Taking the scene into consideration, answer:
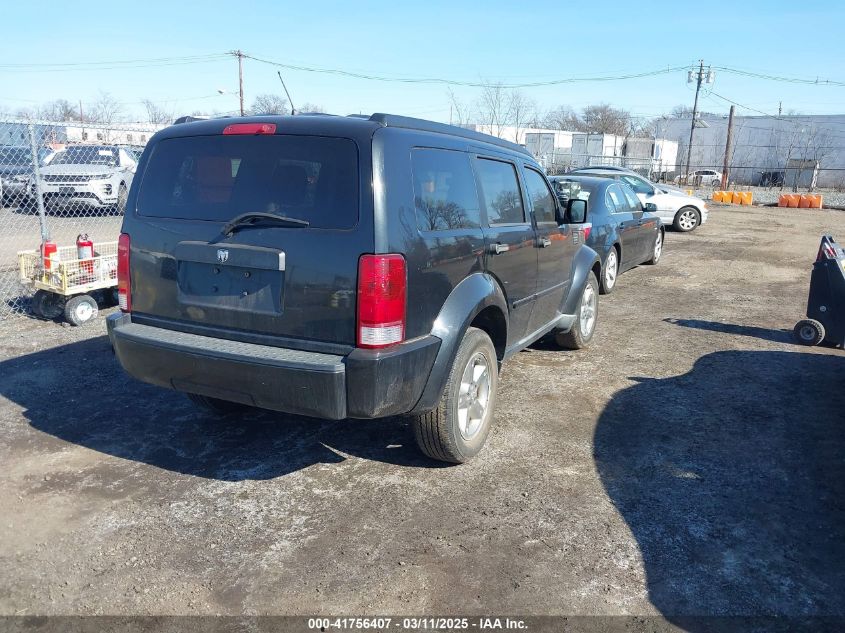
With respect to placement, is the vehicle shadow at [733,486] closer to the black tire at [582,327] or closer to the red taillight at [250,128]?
the black tire at [582,327]

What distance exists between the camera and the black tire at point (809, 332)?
6.99 m

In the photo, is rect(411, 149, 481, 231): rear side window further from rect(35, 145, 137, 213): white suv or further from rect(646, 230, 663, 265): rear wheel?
rect(35, 145, 137, 213): white suv

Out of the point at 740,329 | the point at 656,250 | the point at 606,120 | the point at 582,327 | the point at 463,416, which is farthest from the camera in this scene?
the point at 606,120

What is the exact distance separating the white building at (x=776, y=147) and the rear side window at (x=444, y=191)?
54.8 metres

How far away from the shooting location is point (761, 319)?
8.34 meters

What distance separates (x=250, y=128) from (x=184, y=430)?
2.22 metres

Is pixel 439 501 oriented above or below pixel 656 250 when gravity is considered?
below

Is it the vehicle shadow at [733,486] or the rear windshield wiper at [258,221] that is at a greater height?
the rear windshield wiper at [258,221]

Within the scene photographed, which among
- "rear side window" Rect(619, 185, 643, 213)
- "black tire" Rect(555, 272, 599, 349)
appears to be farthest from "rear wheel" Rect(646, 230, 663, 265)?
"black tire" Rect(555, 272, 599, 349)

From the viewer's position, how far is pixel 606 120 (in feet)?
267

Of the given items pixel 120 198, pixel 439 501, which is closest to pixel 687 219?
pixel 120 198

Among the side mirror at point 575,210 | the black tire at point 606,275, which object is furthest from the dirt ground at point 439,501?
the black tire at point 606,275

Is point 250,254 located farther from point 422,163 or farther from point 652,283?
point 652,283

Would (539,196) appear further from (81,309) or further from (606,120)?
(606,120)
